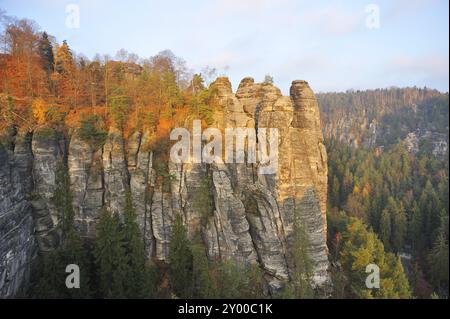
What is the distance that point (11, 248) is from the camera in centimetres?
1897

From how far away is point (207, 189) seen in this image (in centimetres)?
2288

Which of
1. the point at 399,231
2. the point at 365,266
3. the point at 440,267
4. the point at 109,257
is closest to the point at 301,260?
the point at 365,266

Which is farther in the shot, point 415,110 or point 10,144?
point 415,110

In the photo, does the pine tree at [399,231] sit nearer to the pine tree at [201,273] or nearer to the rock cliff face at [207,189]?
the rock cliff face at [207,189]

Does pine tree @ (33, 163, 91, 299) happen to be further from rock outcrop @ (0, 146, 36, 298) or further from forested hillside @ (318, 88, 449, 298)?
forested hillside @ (318, 88, 449, 298)

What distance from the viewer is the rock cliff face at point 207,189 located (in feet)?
70.8

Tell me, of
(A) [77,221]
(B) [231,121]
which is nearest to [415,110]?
(B) [231,121]

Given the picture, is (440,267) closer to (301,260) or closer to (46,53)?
(301,260)

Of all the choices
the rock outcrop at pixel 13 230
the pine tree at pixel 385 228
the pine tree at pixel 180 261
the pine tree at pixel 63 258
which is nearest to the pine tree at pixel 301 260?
the pine tree at pixel 180 261

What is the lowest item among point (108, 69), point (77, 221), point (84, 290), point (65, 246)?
point (84, 290)

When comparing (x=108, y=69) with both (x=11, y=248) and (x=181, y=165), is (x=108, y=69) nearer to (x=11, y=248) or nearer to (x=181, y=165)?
(x=181, y=165)

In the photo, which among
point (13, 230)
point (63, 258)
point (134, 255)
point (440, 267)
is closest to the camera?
point (13, 230)

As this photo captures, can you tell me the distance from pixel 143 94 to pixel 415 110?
494ft
